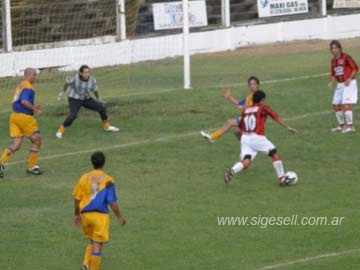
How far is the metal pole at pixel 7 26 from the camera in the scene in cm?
3209

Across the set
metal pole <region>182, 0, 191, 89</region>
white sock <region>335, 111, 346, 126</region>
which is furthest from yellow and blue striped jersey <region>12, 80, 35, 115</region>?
metal pole <region>182, 0, 191, 89</region>

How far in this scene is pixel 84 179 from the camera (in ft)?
43.1

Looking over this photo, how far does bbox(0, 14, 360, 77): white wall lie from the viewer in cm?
3278

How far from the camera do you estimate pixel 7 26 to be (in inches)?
1270

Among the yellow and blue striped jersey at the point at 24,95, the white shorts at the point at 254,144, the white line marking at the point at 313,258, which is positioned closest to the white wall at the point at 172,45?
the yellow and blue striped jersey at the point at 24,95

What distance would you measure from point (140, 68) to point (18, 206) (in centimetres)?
1640

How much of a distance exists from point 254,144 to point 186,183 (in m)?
1.56

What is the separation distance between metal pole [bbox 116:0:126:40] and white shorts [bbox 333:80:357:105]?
13.6 m

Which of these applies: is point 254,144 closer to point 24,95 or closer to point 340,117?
point 24,95

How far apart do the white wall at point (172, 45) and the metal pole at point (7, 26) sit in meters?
0.34

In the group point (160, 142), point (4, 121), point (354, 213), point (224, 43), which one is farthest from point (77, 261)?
point (224, 43)

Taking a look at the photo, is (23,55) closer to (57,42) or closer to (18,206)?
(57,42)

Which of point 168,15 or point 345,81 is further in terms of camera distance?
point 168,15

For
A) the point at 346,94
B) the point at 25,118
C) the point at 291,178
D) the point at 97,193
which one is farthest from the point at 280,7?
the point at 97,193
